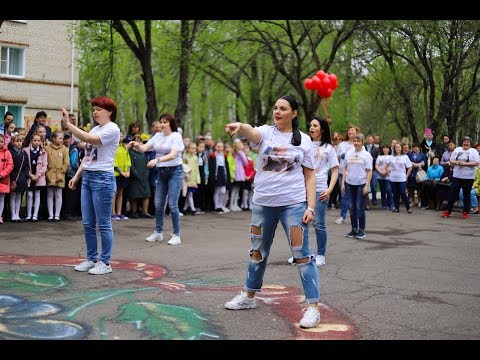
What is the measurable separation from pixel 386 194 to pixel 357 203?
797 centimetres

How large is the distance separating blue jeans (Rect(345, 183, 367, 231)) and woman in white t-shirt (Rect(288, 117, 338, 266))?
254cm

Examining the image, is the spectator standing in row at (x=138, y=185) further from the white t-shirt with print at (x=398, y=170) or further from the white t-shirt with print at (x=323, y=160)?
the white t-shirt with print at (x=398, y=170)

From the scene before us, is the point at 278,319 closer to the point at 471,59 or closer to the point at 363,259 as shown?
the point at 363,259

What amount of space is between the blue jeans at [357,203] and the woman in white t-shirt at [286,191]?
5.56m

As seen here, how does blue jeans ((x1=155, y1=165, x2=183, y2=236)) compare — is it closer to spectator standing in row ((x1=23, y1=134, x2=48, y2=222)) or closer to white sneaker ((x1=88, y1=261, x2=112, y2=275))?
white sneaker ((x1=88, y1=261, x2=112, y2=275))

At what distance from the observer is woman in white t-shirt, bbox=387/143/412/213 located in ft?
56.5

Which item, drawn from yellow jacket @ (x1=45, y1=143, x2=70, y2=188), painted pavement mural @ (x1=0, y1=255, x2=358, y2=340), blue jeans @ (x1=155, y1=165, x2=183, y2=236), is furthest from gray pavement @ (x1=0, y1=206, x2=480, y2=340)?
yellow jacket @ (x1=45, y1=143, x2=70, y2=188)

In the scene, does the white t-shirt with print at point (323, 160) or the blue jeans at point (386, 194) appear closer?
the white t-shirt with print at point (323, 160)

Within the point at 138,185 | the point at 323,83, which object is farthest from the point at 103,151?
the point at 323,83

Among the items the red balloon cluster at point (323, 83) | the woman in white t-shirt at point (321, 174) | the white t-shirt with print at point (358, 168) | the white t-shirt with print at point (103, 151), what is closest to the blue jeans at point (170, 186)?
the woman in white t-shirt at point (321, 174)

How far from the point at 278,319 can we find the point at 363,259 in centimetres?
365

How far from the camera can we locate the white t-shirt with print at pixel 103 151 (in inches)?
270

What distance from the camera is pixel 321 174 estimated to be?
827cm

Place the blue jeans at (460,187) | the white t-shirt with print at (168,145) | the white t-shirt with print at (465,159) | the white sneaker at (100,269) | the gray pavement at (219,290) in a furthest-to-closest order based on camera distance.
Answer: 1. the blue jeans at (460,187)
2. the white t-shirt with print at (465,159)
3. the white t-shirt with print at (168,145)
4. the white sneaker at (100,269)
5. the gray pavement at (219,290)
